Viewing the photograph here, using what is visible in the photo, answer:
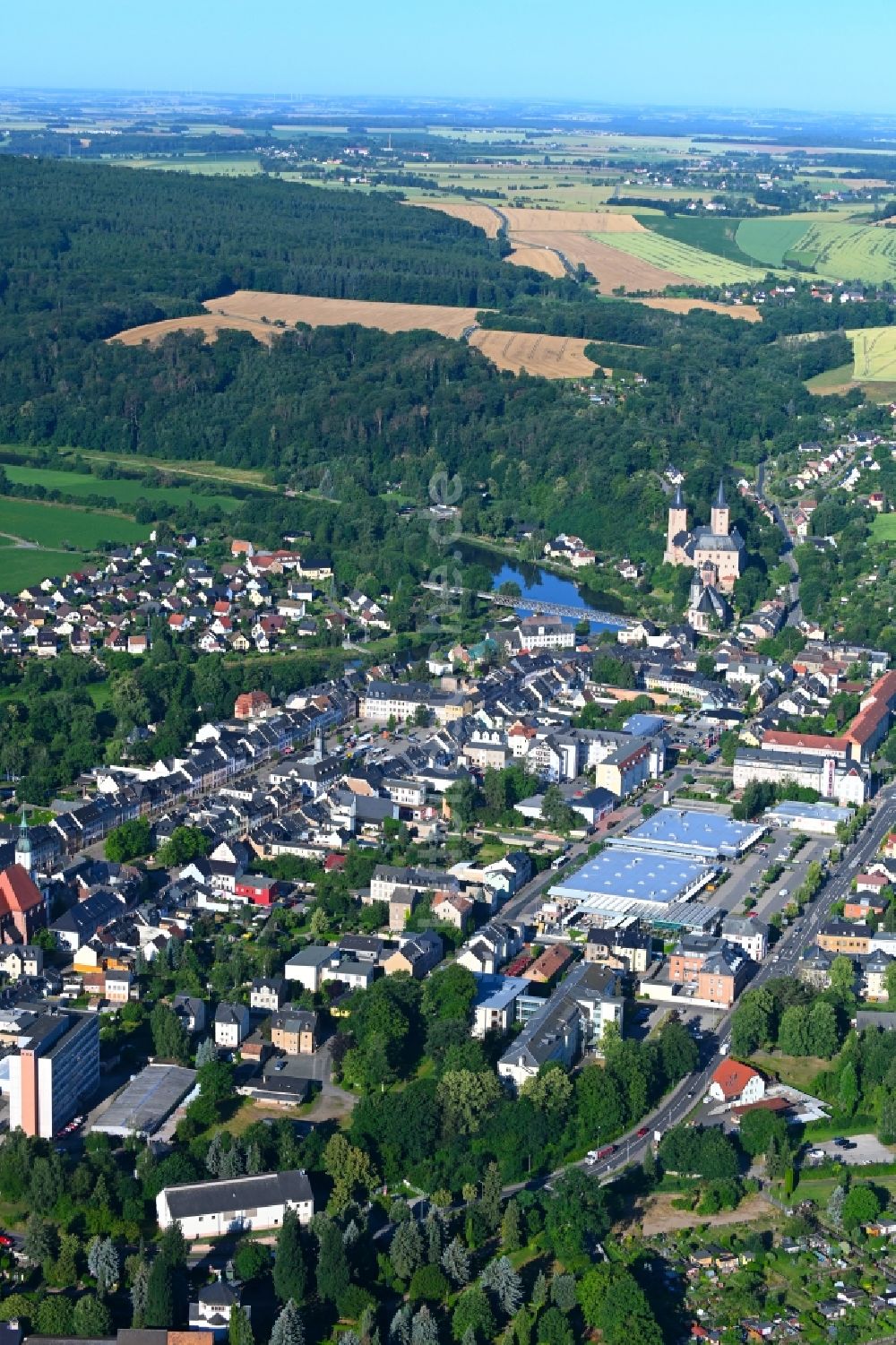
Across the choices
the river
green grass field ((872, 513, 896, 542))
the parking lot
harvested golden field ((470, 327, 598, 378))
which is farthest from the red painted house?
harvested golden field ((470, 327, 598, 378))

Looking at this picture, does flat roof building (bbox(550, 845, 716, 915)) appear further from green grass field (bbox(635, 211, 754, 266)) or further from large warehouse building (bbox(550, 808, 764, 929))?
green grass field (bbox(635, 211, 754, 266))

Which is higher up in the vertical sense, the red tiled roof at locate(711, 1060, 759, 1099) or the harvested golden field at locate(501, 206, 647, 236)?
the harvested golden field at locate(501, 206, 647, 236)

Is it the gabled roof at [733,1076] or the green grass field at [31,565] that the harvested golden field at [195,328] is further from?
the gabled roof at [733,1076]

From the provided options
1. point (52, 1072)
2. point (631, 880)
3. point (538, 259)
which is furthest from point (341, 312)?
point (52, 1072)

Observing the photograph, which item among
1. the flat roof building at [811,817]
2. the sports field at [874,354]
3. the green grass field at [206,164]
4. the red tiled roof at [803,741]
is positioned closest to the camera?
the flat roof building at [811,817]

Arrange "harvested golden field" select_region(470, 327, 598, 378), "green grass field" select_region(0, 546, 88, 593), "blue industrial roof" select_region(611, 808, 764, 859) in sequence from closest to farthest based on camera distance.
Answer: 1. "blue industrial roof" select_region(611, 808, 764, 859)
2. "green grass field" select_region(0, 546, 88, 593)
3. "harvested golden field" select_region(470, 327, 598, 378)

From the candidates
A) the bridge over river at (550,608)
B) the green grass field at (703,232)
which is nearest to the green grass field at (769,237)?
the green grass field at (703,232)

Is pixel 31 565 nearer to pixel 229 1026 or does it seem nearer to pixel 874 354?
pixel 229 1026

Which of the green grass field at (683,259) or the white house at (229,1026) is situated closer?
the white house at (229,1026)
